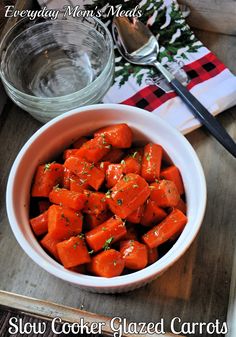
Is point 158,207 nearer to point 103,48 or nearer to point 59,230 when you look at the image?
point 59,230

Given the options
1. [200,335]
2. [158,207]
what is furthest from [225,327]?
[158,207]

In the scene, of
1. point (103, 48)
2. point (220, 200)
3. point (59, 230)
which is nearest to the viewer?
point (59, 230)

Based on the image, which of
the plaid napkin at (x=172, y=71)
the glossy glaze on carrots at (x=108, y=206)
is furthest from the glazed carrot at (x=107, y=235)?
the plaid napkin at (x=172, y=71)

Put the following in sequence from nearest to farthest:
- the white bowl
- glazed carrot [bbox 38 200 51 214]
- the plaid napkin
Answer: the white bowl, glazed carrot [bbox 38 200 51 214], the plaid napkin

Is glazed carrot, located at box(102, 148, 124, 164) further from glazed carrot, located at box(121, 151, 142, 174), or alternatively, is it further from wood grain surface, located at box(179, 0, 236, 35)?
wood grain surface, located at box(179, 0, 236, 35)

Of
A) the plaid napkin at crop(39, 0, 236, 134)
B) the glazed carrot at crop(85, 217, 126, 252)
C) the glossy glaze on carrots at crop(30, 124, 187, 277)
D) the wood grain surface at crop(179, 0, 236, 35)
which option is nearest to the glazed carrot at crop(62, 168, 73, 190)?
the glossy glaze on carrots at crop(30, 124, 187, 277)

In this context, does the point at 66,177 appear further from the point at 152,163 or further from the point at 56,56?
the point at 56,56
